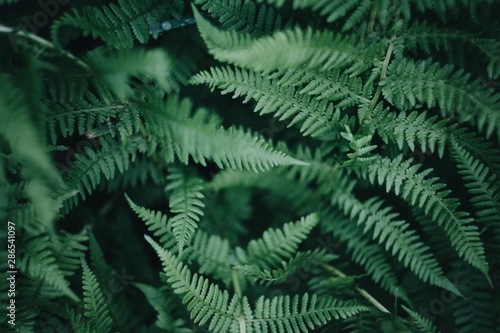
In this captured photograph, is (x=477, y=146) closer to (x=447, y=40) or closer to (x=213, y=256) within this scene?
(x=447, y=40)

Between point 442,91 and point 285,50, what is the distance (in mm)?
652

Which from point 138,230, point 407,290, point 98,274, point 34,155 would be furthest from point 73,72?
point 407,290

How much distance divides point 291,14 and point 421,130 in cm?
75

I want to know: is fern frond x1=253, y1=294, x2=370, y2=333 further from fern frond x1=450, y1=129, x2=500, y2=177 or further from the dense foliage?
fern frond x1=450, y1=129, x2=500, y2=177

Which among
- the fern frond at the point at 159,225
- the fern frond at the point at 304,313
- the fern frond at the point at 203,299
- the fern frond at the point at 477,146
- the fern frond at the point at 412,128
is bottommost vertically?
the fern frond at the point at 304,313

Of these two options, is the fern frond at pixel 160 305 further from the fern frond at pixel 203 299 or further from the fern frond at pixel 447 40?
the fern frond at pixel 447 40

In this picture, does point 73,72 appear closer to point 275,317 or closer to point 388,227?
point 275,317

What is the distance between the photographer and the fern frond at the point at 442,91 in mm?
1465

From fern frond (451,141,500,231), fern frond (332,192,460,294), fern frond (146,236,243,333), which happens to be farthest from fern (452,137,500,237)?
fern frond (146,236,243,333)

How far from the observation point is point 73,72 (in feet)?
5.20

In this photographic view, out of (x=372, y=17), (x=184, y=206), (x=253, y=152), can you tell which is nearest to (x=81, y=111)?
(x=184, y=206)

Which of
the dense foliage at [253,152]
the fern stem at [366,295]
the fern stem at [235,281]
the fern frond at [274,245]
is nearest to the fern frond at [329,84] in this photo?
the dense foliage at [253,152]

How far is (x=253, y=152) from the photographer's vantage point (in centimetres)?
146

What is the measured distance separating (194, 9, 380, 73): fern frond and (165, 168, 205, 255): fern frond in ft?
1.96
